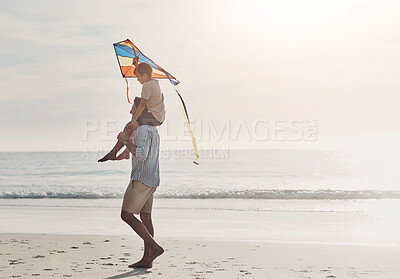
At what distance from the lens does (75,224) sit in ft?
Answer: 35.2

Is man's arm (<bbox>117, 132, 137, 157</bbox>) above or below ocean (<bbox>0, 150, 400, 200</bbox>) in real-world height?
above

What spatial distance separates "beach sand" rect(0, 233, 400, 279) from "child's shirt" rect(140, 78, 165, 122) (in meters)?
1.69

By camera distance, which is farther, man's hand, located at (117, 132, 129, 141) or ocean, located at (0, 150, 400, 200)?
ocean, located at (0, 150, 400, 200)

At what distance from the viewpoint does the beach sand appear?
5.78m

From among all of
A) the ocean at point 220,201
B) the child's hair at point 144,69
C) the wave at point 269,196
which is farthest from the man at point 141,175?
the wave at point 269,196

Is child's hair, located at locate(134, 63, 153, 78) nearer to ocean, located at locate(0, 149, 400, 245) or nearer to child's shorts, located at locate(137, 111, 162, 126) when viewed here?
child's shorts, located at locate(137, 111, 162, 126)

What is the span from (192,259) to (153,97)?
2.13 metres

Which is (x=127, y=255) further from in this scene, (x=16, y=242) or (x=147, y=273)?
(x=16, y=242)

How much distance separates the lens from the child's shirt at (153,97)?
5.72 meters

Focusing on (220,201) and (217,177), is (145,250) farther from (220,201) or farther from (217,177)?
(217,177)

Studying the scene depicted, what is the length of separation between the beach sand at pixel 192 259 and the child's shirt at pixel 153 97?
169cm

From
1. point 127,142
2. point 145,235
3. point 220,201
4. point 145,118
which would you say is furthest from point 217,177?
point 127,142

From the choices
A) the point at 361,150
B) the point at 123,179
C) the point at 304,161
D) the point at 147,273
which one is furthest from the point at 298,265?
the point at 361,150

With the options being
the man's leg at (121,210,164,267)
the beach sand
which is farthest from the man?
the beach sand
